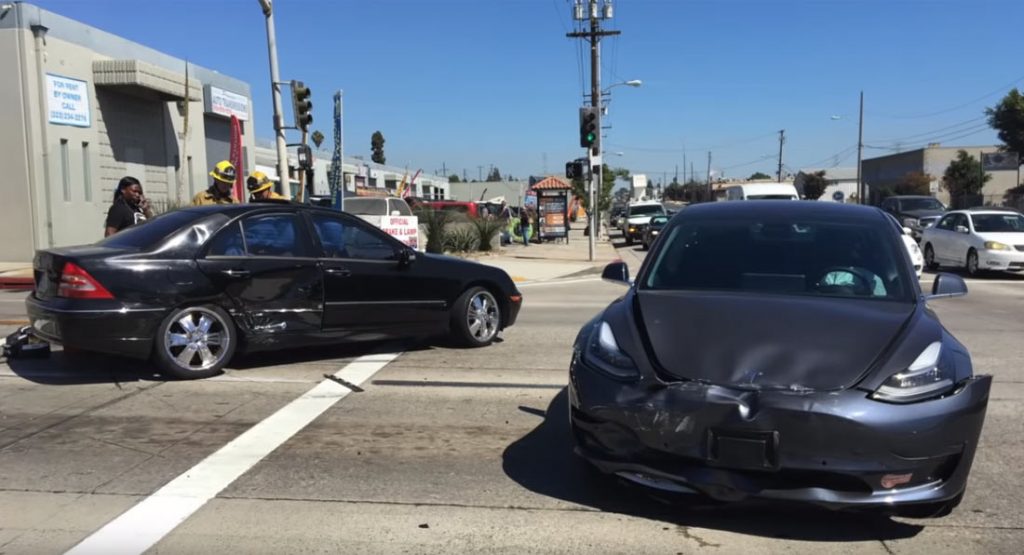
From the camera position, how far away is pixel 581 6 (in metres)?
40.9

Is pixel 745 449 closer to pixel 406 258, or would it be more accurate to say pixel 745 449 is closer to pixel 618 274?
pixel 618 274

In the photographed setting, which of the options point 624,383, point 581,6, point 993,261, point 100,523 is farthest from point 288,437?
point 581,6

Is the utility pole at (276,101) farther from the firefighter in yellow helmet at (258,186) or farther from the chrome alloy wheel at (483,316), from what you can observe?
the chrome alloy wheel at (483,316)

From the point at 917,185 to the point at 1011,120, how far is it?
19520mm

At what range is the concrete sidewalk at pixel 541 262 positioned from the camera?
18594 mm

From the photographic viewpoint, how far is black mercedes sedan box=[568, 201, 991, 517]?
132 inches

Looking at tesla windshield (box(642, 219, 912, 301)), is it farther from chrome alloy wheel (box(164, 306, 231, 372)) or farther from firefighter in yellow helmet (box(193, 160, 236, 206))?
firefighter in yellow helmet (box(193, 160, 236, 206))

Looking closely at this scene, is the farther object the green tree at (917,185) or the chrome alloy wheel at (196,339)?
the green tree at (917,185)

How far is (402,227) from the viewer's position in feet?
58.8

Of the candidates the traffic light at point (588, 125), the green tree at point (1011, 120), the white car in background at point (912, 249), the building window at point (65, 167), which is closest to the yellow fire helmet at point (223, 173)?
the white car in background at point (912, 249)

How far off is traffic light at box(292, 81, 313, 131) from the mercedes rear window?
11.2 meters

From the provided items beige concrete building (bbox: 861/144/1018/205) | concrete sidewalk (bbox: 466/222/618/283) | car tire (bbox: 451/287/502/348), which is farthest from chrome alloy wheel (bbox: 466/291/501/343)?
beige concrete building (bbox: 861/144/1018/205)

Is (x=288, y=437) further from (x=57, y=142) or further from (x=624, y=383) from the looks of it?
(x=57, y=142)

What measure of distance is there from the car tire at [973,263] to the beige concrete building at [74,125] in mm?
20398
